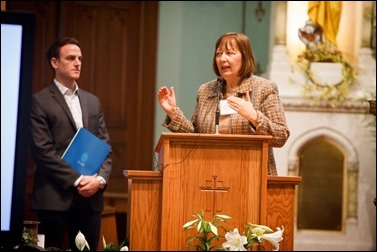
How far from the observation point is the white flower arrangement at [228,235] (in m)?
2.28

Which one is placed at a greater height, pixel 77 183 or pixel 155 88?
pixel 155 88

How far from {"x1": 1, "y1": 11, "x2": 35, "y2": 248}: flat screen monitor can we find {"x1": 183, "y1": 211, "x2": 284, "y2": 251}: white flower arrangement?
1203mm

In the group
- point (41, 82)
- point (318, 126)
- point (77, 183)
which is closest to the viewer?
point (77, 183)

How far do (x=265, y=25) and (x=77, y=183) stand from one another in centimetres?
374

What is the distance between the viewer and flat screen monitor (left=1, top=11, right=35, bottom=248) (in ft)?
3.74

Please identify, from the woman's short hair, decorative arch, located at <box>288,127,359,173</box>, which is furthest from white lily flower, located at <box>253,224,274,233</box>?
decorative arch, located at <box>288,127,359,173</box>

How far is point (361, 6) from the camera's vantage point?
6312 millimetres

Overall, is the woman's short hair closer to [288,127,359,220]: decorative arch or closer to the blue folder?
the blue folder

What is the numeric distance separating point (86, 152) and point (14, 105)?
2.57 meters

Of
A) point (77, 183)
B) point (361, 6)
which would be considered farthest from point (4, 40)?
point (361, 6)

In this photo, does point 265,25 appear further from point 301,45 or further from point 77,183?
point 77,183

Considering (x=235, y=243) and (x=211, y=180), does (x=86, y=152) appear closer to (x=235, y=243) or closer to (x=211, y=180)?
(x=211, y=180)

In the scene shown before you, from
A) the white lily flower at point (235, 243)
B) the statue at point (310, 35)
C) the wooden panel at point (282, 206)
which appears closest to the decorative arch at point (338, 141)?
the statue at point (310, 35)

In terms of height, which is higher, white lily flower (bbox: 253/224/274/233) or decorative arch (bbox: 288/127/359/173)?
decorative arch (bbox: 288/127/359/173)
